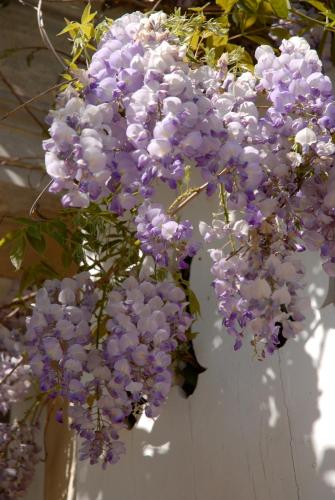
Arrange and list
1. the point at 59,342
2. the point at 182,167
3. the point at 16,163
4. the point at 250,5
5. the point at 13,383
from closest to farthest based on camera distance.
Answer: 1. the point at 182,167
2. the point at 59,342
3. the point at 250,5
4. the point at 16,163
5. the point at 13,383

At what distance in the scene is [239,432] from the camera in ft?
5.29

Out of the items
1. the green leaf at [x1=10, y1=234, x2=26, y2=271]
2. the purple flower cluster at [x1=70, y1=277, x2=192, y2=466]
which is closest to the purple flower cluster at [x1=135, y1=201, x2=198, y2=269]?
the purple flower cluster at [x1=70, y1=277, x2=192, y2=466]

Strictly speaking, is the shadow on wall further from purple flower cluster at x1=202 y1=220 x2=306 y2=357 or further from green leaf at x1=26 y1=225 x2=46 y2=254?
green leaf at x1=26 y1=225 x2=46 y2=254

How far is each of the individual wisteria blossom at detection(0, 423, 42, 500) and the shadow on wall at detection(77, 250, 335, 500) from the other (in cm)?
28

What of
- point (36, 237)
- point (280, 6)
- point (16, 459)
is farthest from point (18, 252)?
point (16, 459)

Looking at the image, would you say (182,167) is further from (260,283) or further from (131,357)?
(131,357)

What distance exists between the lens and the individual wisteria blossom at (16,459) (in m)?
2.00

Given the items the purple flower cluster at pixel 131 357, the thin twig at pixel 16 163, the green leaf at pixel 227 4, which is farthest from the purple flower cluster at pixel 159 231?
the thin twig at pixel 16 163

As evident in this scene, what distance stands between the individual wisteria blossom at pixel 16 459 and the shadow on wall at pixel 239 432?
283 millimetres

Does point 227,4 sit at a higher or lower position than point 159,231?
higher

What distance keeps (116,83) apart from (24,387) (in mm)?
1255

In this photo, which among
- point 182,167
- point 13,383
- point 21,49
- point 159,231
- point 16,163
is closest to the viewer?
point 182,167

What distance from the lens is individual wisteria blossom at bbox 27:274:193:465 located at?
1284mm

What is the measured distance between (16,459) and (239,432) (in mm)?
659
